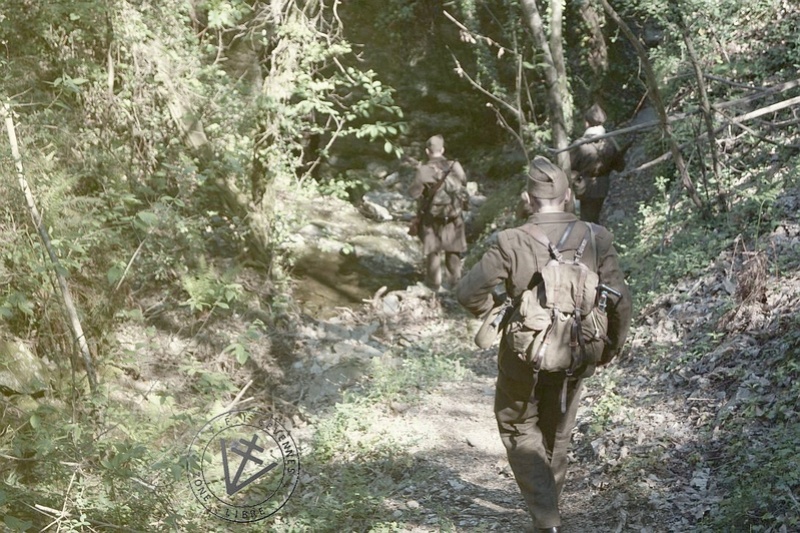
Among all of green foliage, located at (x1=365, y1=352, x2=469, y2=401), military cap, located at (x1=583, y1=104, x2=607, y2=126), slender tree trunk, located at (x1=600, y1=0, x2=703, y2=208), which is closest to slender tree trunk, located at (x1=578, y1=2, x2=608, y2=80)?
military cap, located at (x1=583, y1=104, x2=607, y2=126)

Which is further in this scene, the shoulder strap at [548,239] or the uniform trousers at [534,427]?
the uniform trousers at [534,427]

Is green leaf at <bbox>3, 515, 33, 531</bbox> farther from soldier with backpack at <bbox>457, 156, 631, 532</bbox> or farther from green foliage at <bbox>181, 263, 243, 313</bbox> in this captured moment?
green foliage at <bbox>181, 263, 243, 313</bbox>

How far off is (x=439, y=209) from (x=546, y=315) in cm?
674

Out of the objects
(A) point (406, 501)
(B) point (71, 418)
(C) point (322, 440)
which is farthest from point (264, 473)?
(B) point (71, 418)

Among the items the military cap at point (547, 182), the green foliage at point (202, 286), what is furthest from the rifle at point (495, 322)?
the green foliage at point (202, 286)

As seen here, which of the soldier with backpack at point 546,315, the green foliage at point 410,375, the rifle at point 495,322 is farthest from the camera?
the green foliage at point 410,375

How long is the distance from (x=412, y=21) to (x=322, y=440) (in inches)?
465

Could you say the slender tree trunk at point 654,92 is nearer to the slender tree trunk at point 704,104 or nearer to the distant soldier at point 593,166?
A: the slender tree trunk at point 704,104

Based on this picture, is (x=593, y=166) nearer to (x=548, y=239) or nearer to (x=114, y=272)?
(x=548, y=239)

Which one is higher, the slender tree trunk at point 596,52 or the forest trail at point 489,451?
Result: the slender tree trunk at point 596,52

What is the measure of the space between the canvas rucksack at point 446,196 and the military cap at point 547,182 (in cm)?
627

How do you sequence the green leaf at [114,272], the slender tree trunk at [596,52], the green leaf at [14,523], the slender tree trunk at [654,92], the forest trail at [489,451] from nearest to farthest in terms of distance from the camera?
1. the green leaf at [14,523]
2. the forest trail at [489,451]
3. the green leaf at [114,272]
4. the slender tree trunk at [654,92]
5. the slender tree trunk at [596,52]

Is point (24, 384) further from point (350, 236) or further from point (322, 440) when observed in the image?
point (350, 236)

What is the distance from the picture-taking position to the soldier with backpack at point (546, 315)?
4043 millimetres
